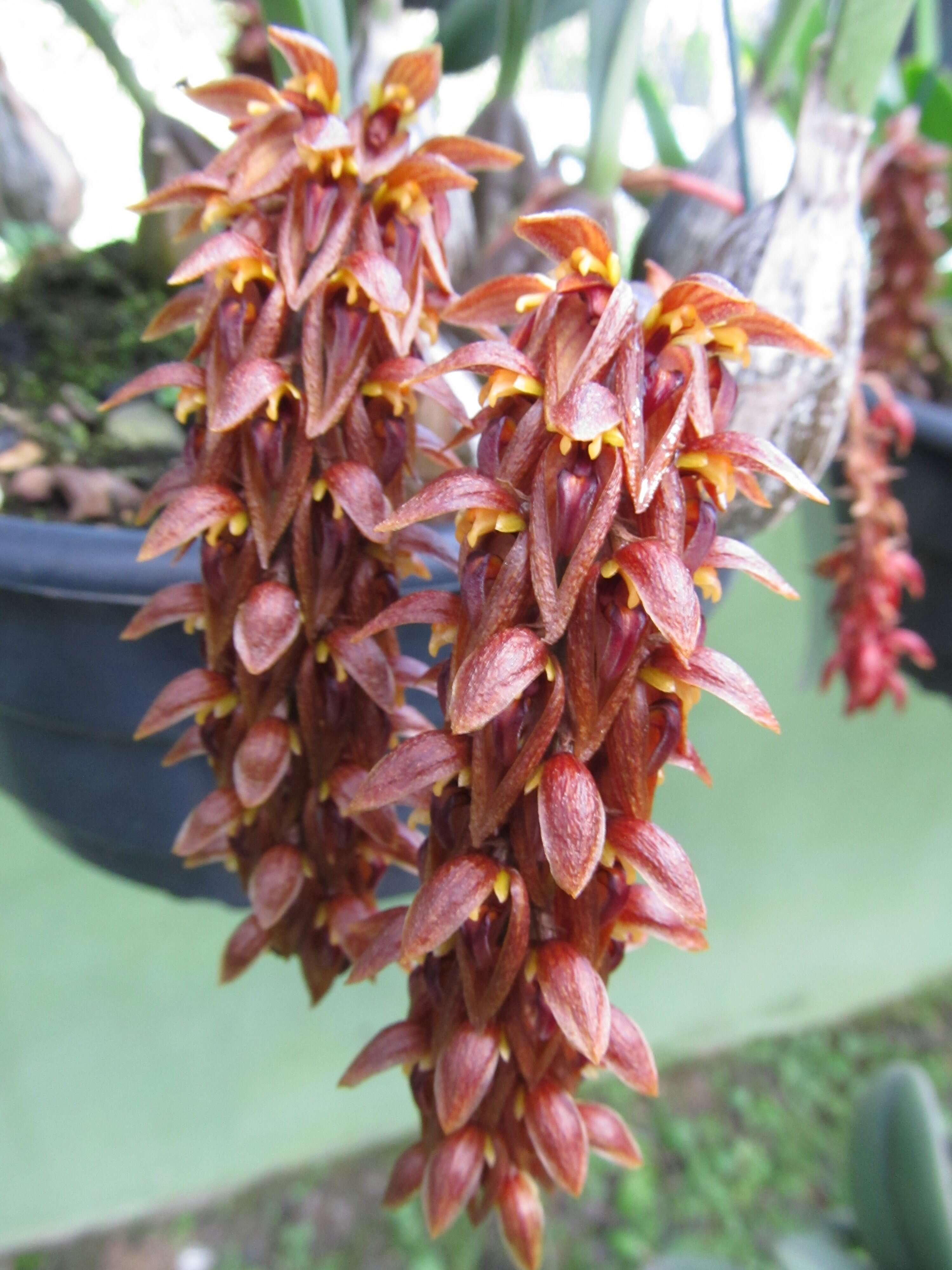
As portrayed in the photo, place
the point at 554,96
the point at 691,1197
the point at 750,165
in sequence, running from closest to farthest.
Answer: the point at 750,165 → the point at 554,96 → the point at 691,1197

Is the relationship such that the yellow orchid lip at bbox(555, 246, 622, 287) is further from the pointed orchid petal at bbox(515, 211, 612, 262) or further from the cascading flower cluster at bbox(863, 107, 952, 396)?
the cascading flower cluster at bbox(863, 107, 952, 396)

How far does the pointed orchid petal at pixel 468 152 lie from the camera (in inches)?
11.4

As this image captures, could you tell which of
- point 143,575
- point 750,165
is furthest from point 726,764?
point 143,575

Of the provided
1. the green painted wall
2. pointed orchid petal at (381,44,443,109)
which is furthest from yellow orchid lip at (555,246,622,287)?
the green painted wall

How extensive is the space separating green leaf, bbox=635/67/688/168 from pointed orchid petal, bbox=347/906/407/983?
671mm

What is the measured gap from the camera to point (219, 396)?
0.26 meters

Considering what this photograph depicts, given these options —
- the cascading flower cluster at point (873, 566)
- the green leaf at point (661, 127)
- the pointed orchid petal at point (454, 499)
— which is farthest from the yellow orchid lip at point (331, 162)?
the green leaf at point (661, 127)

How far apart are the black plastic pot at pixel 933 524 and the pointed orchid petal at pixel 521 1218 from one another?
549 mm

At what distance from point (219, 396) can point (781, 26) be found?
446 millimetres

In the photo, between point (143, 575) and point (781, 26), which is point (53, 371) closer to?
point (143, 575)

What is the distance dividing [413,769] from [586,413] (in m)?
0.10

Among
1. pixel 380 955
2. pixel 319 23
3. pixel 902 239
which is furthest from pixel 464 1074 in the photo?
pixel 902 239

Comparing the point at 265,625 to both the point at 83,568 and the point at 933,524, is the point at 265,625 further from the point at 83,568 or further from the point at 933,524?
the point at 933,524

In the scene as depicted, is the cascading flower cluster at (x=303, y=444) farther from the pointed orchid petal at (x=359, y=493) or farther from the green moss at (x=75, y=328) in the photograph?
the green moss at (x=75, y=328)
